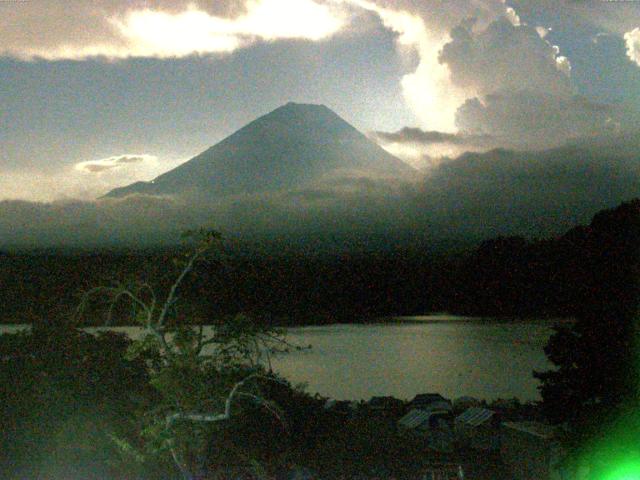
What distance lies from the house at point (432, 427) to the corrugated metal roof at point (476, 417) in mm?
631

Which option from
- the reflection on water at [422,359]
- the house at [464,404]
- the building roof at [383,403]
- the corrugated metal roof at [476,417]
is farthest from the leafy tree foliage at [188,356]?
the reflection on water at [422,359]

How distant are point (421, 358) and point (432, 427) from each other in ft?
168

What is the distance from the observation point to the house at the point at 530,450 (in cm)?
1662

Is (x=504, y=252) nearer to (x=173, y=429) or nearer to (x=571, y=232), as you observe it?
(x=571, y=232)

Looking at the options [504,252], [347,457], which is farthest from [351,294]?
[347,457]

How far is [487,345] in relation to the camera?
8700 centimetres

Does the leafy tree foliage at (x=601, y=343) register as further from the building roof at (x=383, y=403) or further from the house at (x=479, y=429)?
the building roof at (x=383, y=403)

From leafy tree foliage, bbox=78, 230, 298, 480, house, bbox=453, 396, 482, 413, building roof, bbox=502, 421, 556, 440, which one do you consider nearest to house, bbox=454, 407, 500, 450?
building roof, bbox=502, 421, 556, 440

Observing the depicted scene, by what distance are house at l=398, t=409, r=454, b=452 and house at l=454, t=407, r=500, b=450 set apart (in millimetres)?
414

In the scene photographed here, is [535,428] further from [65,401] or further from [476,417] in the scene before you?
[65,401]

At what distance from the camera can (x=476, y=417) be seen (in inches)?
1071

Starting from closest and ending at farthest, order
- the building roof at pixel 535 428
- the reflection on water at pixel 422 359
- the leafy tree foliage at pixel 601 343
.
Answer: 1. the leafy tree foliage at pixel 601 343
2. the building roof at pixel 535 428
3. the reflection on water at pixel 422 359

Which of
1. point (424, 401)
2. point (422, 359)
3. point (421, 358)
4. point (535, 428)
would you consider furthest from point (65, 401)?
point (421, 358)

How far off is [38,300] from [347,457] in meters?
9.81
